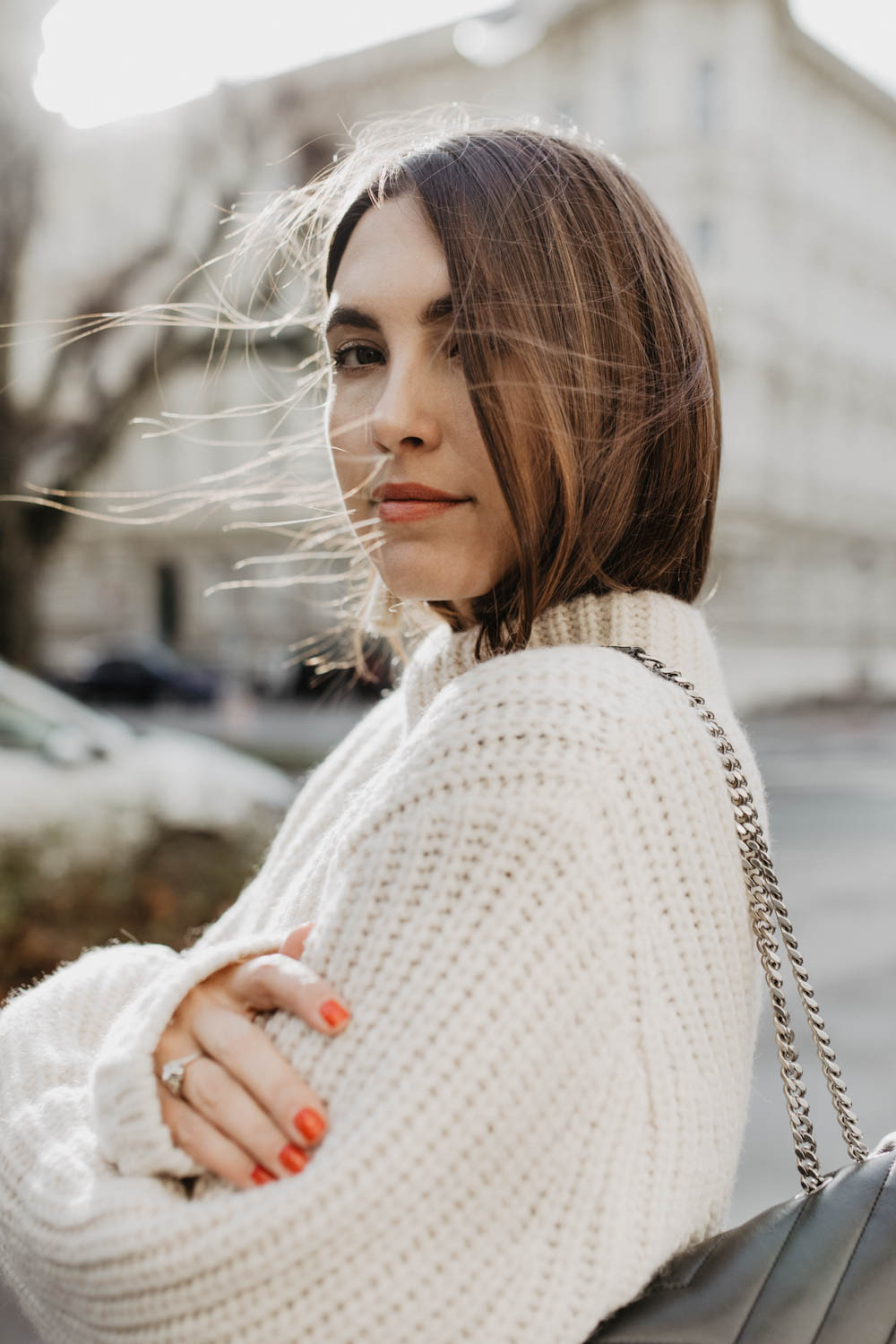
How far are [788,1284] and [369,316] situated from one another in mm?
1025

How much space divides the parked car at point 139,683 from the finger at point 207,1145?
2425 centimetres

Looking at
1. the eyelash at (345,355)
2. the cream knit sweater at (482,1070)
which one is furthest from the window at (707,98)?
the cream knit sweater at (482,1070)

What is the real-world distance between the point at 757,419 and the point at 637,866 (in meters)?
29.9

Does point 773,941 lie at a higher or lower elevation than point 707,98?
lower

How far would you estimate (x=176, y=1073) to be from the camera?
1030 mm

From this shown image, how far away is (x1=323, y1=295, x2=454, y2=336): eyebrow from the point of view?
4.02 feet

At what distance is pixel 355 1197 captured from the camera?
35.7 inches

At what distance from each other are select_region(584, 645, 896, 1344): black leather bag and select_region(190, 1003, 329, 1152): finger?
314 millimetres

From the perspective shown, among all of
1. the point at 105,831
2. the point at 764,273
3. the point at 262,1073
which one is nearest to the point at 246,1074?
the point at 262,1073

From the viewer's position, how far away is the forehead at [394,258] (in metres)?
1.24

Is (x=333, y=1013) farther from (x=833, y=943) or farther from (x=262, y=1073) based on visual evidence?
(x=833, y=943)

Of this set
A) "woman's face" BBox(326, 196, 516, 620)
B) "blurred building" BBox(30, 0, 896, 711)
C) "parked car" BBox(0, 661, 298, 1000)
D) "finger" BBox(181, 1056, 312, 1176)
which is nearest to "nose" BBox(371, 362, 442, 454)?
"woman's face" BBox(326, 196, 516, 620)

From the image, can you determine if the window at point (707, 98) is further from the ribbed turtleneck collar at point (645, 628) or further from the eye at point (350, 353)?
the ribbed turtleneck collar at point (645, 628)

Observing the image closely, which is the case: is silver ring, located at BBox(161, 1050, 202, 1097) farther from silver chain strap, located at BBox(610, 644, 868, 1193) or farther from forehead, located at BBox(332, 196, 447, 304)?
forehead, located at BBox(332, 196, 447, 304)
